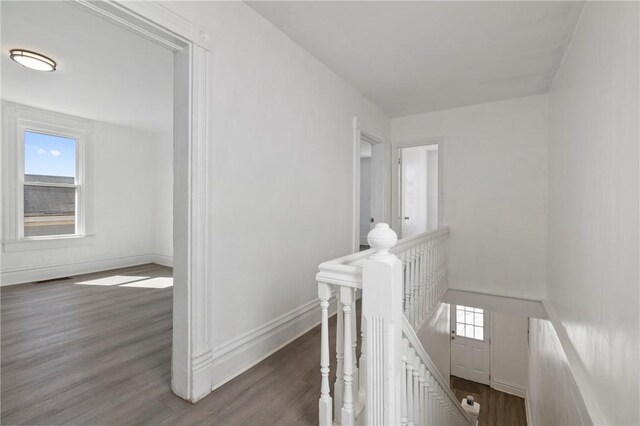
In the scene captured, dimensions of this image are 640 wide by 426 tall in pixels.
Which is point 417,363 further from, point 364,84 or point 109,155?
point 109,155

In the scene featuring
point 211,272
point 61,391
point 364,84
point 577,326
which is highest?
point 364,84

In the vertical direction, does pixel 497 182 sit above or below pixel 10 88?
below

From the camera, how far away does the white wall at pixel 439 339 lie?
14.4 ft

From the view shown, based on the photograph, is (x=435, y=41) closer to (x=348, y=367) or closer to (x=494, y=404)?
(x=348, y=367)

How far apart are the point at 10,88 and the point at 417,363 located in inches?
207

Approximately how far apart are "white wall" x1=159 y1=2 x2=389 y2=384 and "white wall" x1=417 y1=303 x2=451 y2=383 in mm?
2357

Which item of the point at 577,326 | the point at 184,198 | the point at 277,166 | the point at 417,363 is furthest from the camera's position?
the point at 277,166

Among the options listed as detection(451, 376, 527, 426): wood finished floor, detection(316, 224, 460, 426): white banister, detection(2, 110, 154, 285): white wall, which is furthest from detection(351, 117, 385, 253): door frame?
detection(2, 110, 154, 285): white wall

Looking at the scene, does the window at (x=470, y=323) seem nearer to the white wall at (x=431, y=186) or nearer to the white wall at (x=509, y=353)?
the white wall at (x=509, y=353)

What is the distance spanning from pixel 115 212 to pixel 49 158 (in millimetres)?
1207

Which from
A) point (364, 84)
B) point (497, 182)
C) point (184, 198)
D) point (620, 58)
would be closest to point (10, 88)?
point (184, 198)

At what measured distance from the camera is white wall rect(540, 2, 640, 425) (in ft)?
4.19

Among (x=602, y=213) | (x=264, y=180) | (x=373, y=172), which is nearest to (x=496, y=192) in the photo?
(x=373, y=172)

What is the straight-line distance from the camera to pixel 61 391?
5.76ft
